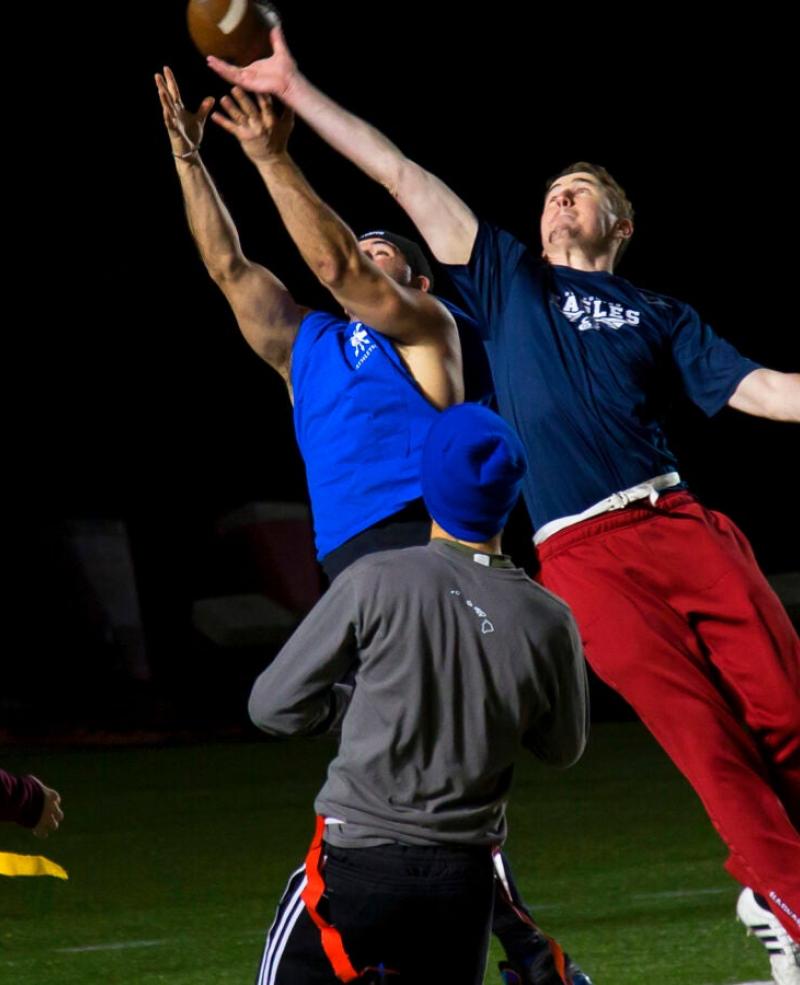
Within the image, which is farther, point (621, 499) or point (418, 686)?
point (621, 499)

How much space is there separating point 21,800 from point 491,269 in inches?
68.6

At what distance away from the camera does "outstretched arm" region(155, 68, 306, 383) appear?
460 cm

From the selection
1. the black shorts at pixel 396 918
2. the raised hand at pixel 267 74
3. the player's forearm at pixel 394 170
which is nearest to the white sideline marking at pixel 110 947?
the player's forearm at pixel 394 170

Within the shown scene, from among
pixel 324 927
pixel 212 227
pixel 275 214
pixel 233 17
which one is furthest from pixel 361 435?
pixel 275 214

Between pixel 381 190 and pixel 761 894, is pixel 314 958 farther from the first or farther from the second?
pixel 381 190

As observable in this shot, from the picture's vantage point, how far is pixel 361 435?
4.09 meters

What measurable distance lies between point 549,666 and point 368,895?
1.49 feet

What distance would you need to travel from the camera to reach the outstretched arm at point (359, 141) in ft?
13.1

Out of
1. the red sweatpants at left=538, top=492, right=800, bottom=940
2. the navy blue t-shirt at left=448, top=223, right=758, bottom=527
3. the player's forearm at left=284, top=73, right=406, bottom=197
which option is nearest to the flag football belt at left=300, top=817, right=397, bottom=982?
the red sweatpants at left=538, top=492, right=800, bottom=940

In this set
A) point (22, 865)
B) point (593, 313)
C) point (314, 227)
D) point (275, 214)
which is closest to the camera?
point (22, 865)

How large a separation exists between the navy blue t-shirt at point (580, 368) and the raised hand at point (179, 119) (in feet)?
2.61

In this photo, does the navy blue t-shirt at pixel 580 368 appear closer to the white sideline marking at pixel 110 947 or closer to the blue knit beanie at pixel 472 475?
the blue knit beanie at pixel 472 475

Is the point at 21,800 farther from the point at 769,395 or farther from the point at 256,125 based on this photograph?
the point at 769,395

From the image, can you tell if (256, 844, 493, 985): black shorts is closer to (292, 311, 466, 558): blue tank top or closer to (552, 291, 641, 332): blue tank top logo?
(292, 311, 466, 558): blue tank top
